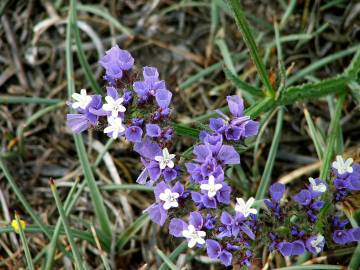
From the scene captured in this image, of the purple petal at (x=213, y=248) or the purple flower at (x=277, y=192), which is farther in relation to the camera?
the purple flower at (x=277, y=192)

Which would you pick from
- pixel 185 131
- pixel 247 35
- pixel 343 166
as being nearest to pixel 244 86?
pixel 247 35

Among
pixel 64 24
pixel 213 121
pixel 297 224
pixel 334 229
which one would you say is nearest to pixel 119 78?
pixel 213 121

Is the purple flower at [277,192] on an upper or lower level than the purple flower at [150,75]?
lower

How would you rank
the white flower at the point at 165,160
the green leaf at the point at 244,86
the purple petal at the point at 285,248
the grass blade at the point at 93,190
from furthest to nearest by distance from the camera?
the grass blade at the point at 93,190, the green leaf at the point at 244,86, the purple petal at the point at 285,248, the white flower at the point at 165,160

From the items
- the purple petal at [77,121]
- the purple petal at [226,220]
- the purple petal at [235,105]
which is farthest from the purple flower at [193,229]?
the purple petal at [77,121]

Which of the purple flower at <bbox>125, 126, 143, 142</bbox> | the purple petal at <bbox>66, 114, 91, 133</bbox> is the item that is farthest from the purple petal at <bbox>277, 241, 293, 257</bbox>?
the purple petal at <bbox>66, 114, 91, 133</bbox>

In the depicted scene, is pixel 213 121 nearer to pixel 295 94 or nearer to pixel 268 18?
pixel 295 94

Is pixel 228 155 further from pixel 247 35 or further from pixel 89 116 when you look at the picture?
pixel 247 35

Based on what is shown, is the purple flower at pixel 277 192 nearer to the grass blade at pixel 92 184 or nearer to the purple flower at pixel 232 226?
the purple flower at pixel 232 226
